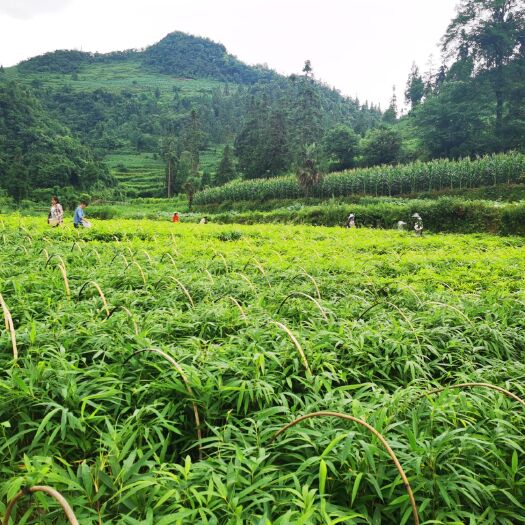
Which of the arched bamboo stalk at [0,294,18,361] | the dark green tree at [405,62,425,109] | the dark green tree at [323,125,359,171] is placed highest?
the dark green tree at [405,62,425,109]

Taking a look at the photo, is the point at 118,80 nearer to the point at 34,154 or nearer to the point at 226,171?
the point at 34,154

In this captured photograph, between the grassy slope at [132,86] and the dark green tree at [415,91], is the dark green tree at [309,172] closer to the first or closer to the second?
the grassy slope at [132,86]

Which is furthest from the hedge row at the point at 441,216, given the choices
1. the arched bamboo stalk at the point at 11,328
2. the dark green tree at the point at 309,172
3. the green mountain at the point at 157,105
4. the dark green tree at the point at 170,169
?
the dark green tree at the point at 170,169

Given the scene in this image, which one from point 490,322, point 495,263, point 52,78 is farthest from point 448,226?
point 52,78

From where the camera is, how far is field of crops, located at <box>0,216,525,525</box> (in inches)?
62.7

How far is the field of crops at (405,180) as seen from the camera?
29359 mm

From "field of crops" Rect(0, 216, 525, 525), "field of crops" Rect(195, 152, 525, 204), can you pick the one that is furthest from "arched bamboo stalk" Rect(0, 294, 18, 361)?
"field of crops" Rect(195, 152, 525, 204)

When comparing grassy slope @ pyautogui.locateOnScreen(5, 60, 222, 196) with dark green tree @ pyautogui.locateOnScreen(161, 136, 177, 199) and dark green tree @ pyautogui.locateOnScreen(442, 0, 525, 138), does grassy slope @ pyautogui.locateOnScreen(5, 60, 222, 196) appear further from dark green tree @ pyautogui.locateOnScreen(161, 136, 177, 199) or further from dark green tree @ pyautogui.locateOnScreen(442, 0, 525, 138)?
dark green tree @ pyautogui.locateOnScreen(442, 0, 525, 138)

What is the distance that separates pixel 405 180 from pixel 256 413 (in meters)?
33.7

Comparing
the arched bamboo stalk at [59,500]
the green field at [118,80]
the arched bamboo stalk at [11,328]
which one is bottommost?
the arched bamboo stalk at [59,500]

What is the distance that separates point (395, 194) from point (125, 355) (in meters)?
33.6

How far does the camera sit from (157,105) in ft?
326

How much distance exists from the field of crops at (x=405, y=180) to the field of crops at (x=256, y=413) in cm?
3011

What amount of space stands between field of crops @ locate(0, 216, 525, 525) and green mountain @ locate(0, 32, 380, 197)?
4395 cm
